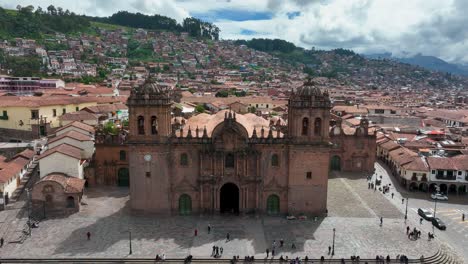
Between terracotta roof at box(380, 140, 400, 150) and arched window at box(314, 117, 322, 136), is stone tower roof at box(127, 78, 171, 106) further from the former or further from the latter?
terracotta roof at box(380, 140, 400, 150)

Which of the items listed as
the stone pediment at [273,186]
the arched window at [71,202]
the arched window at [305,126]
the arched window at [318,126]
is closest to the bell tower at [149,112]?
the arched window at [71,202]

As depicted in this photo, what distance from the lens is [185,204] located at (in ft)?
128

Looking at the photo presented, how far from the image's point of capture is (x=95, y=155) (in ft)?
154

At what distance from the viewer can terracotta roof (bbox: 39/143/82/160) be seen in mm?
42075

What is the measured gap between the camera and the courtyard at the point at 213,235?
32.1 metres

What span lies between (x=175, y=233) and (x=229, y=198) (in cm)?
785

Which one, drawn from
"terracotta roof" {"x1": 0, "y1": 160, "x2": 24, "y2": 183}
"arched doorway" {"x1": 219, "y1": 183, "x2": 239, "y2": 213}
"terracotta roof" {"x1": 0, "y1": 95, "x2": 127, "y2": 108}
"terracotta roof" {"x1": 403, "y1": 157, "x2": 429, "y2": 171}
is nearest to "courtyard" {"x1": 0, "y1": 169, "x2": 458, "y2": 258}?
"arched doorway" {"x1": 219, "y1": 183, "x2": 239, "y2": 213}

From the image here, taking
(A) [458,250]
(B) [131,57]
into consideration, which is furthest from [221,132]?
(B) [131,57]

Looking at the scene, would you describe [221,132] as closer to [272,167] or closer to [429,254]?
[272,167]

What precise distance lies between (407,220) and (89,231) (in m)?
30.9

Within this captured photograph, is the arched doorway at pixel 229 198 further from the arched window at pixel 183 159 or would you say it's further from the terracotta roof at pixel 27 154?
the terracotta roof at pixel 27 154

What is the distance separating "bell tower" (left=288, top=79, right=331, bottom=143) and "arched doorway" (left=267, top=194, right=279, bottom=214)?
20.3 feet

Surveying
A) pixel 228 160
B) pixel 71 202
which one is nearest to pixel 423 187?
pixel 228 160

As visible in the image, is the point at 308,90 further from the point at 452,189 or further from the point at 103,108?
the point at 103,108
